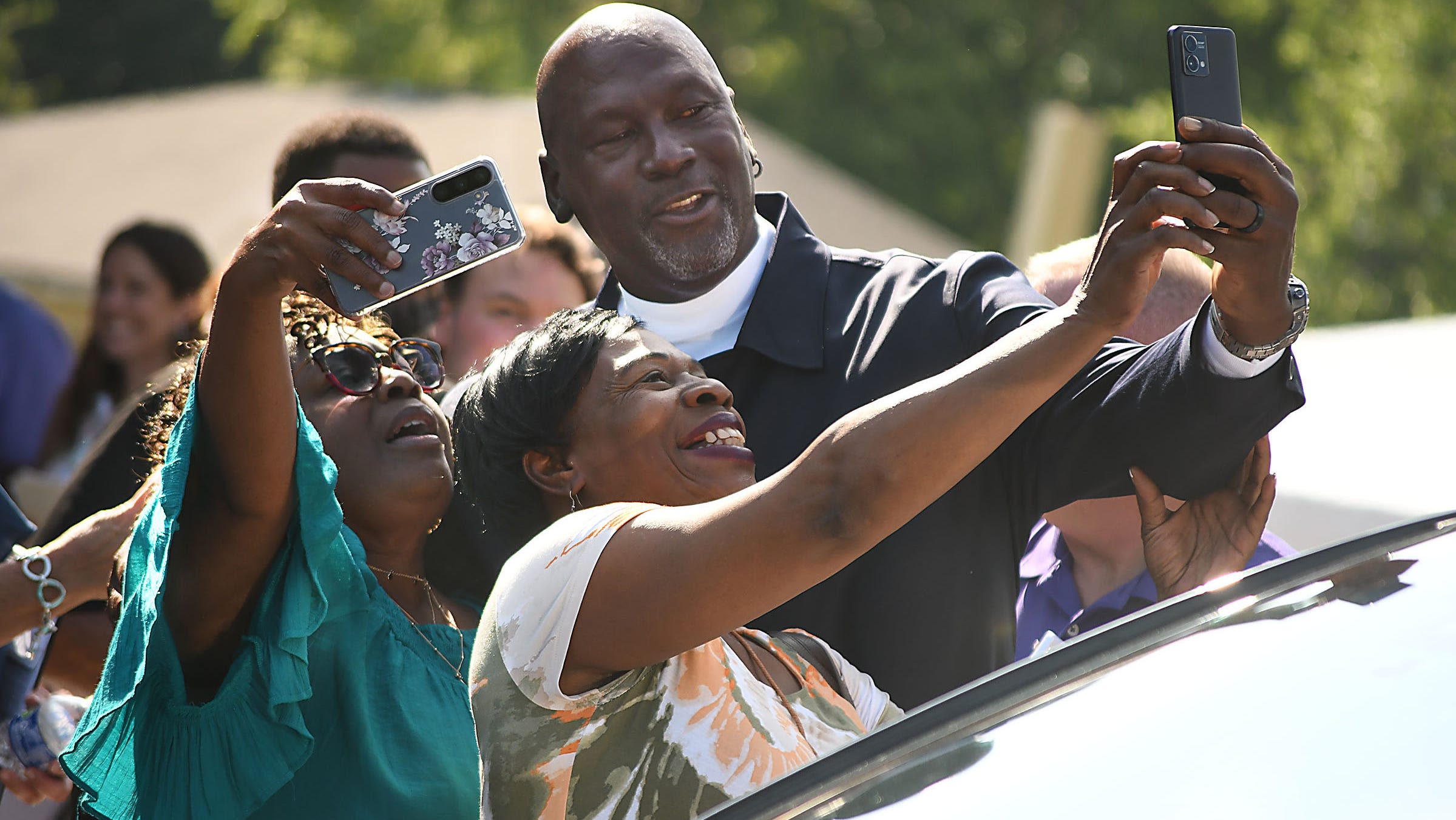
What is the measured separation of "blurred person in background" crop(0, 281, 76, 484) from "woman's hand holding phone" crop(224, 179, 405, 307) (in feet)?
11.4

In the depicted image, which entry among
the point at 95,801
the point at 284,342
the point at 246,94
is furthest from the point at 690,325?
the point at 246,94

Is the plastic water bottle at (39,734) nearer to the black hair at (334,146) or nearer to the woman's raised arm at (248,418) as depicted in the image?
the woman's raised arm at (248,418)

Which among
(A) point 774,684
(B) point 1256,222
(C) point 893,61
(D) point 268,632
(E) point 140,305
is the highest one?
(B) point 1256,222

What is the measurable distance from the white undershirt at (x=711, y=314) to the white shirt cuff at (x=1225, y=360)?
909mm

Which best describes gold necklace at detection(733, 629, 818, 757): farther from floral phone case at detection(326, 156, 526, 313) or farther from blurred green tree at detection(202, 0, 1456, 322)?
blurred green tree at detection(202, 0, 1456, 322)

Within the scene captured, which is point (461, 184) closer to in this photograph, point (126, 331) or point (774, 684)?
point (774, 684)

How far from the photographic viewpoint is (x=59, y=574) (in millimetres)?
2398

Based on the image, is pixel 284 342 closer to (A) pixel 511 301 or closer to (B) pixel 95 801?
(B) pixel 95 801

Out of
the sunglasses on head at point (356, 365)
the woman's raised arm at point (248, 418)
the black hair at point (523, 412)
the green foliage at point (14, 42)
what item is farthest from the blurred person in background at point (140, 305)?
the green foliage at point (14, 42)

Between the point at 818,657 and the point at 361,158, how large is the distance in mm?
1950

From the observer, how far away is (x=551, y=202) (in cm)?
299

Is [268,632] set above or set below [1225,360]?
below

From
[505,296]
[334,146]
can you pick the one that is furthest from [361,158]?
[505,296]

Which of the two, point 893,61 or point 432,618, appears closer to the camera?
point 432,618
